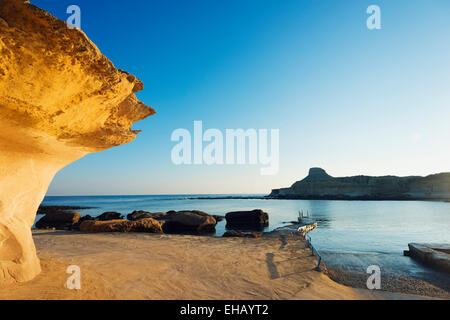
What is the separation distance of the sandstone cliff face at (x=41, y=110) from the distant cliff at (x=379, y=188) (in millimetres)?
81767

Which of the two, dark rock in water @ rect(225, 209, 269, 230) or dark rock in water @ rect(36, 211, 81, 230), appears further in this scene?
dark rock in water @ rect(225, 209, 269, 230)

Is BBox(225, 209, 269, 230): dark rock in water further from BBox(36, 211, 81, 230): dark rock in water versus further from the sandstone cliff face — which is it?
the sandstone cliff face

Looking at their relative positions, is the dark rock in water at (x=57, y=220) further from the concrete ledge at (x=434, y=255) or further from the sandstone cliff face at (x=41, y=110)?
the concrete ledge at (x=434, y=255)

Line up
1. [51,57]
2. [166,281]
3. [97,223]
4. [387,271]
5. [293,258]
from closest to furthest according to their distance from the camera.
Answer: [51,57]
[166,281]
[293,258]
[387,271]
[97,223]

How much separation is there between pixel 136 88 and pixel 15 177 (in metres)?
3.28

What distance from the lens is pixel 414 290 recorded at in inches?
272

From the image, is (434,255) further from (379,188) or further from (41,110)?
(379,188)

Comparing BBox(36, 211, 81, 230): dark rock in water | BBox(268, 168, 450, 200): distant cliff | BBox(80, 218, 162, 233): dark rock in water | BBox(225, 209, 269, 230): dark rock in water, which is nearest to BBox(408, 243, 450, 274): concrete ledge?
BBox(225, 209, 269, 230): dark rock in water

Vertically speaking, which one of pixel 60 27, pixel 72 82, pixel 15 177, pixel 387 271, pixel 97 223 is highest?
pixel 60 27

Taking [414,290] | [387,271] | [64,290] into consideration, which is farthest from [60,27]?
[387,271]

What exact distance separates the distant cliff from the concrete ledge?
6983 cm

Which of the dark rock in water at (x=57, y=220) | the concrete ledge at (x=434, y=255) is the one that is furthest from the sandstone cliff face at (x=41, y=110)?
the dark rock in water at (x=57, y=220)

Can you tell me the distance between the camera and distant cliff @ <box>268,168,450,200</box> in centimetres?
6819
